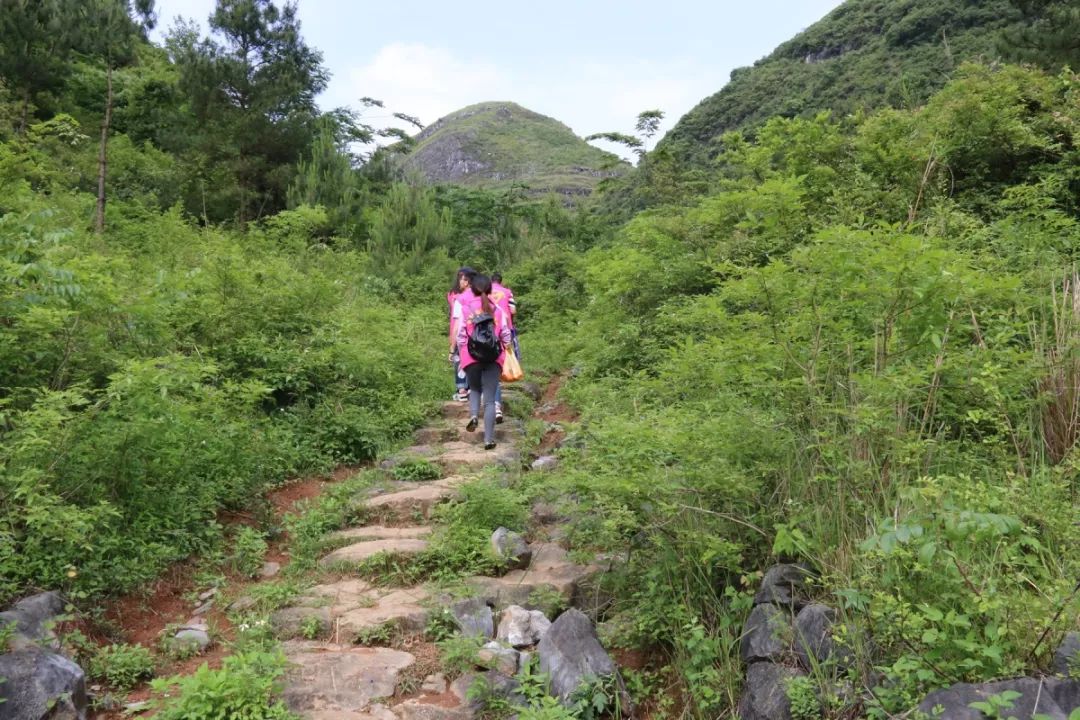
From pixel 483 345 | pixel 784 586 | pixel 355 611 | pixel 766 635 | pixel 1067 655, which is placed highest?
pixel 483 345

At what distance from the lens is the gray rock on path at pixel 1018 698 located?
2.06 meters

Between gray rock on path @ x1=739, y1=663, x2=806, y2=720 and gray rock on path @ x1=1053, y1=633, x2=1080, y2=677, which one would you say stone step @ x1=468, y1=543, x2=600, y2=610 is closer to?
gray rock on path @ x1=739, y1=663, x2=806, y2=720

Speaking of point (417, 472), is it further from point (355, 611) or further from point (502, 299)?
point (355, 611)

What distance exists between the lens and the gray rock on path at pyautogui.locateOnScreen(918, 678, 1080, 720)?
81.3 inches

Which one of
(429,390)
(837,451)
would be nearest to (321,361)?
(429,390)

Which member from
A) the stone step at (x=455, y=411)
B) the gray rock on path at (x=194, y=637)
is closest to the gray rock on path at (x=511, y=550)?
the gray rock on path at (x=194, y=637)

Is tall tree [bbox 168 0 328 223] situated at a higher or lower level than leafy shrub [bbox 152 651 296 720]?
higher

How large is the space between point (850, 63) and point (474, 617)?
45.9 metres

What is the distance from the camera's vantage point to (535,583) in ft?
13.5

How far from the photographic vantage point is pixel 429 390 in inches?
346

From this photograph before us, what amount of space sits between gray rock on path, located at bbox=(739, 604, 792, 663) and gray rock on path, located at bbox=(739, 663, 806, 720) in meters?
0.05

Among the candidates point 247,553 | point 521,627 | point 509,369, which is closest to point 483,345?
point 509,369

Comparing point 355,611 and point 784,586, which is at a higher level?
point 784,586

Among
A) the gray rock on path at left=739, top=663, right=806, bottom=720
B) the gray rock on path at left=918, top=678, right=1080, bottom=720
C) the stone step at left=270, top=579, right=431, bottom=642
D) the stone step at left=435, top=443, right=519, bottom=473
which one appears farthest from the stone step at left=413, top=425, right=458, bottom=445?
the gray rock on path at left=918, top=678, right=1080, bottom=720
